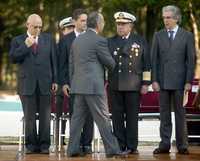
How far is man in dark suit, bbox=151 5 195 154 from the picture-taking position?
386 inches

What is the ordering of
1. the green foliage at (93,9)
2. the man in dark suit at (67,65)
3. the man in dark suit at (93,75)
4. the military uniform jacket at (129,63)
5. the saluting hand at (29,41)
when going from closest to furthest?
the man in dark suit at (93,75)
the saluting hand at (29,41)
the military uniform jacket at (129,63)
the man in dark suit at (67,65)
the green foliage at (93,9)

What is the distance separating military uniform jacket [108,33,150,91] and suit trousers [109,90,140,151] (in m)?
0.13

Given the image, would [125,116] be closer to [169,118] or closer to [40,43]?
[169,118]

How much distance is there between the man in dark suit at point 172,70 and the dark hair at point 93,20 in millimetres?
1096

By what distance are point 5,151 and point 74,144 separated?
157cm

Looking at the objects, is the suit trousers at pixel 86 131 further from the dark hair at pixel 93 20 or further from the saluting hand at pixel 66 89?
the dark hair at pixel 93 20

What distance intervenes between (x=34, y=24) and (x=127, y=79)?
4.96 ft

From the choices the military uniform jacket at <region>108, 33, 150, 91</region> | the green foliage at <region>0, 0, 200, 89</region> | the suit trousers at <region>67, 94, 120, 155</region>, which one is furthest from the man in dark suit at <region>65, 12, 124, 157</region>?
the green foliage at <region>0, 0, 200, 89</region>

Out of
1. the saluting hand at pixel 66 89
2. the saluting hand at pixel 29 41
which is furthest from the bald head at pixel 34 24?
the saluting hand at pixel 66 89

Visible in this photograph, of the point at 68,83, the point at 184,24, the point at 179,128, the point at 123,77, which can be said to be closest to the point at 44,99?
the point at 68,83

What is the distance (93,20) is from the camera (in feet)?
30.5

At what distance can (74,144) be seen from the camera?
31.0 feet

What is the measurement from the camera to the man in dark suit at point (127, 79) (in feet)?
32.3

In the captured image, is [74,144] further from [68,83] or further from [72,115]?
[68,83]
